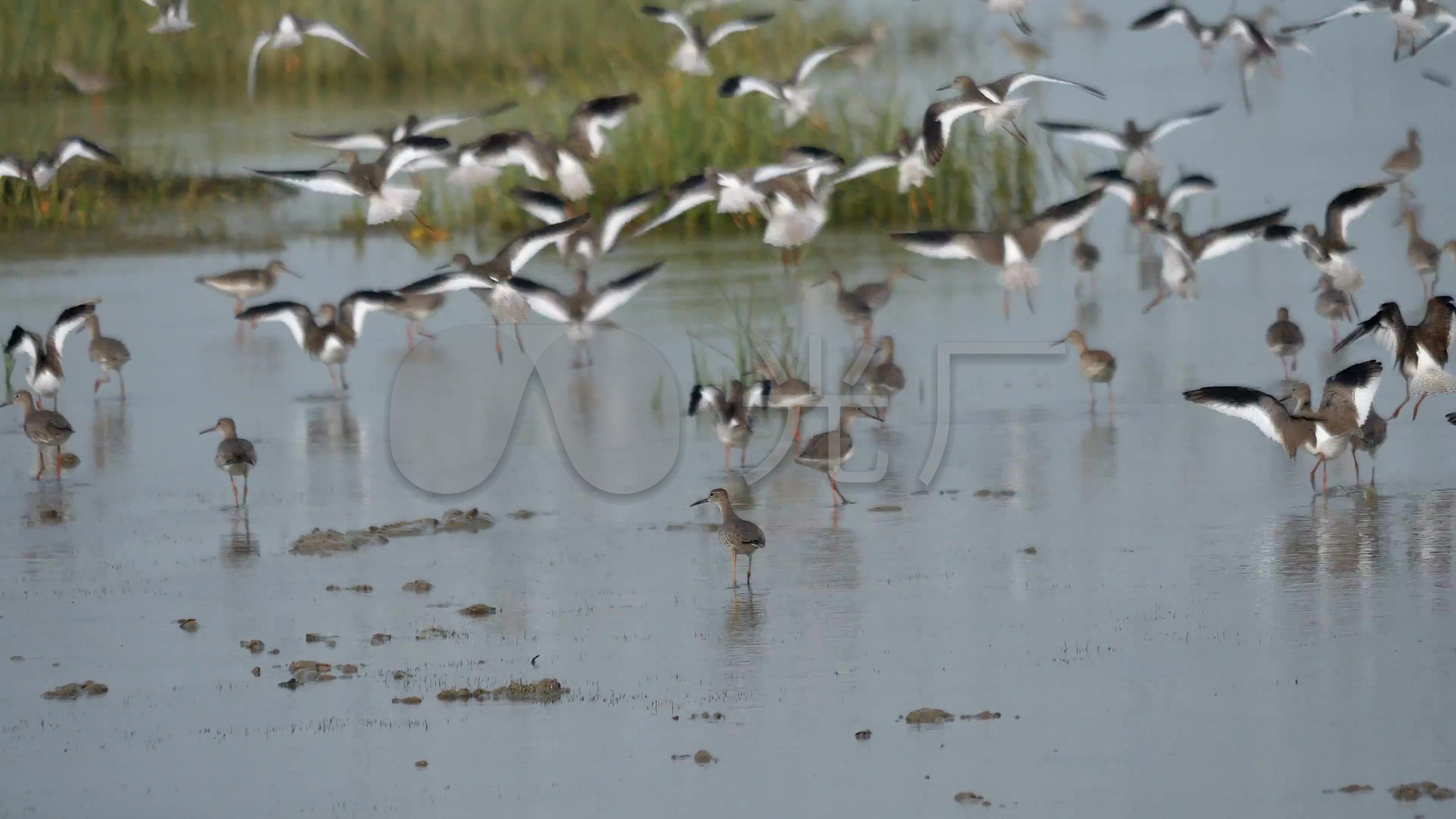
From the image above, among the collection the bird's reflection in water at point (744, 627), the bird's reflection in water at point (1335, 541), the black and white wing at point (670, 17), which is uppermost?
the black and white wing at point (670, 17)

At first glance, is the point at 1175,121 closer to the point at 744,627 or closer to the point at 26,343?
the point at 26,343

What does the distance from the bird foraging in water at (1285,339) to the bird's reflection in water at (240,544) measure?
20.5 ft

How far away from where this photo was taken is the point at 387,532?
33.2ft

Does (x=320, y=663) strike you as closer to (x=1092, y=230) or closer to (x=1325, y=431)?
(x=1325, y=431)

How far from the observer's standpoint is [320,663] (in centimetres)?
788

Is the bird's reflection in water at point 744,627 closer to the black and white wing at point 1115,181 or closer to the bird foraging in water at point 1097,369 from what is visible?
the bird foraging in water at point 1097,369

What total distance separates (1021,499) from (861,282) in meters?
7.04

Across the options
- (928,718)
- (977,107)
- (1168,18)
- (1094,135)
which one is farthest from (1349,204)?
(928,718)

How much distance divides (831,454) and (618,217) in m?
6.31

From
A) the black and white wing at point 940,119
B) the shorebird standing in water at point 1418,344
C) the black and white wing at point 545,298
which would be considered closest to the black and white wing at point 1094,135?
the black and white wing at point 940,119

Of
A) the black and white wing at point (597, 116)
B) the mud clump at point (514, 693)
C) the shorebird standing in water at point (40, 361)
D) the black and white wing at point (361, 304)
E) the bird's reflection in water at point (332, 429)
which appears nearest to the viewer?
the mud clump at point (514, 693)

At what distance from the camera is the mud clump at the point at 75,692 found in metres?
7.69

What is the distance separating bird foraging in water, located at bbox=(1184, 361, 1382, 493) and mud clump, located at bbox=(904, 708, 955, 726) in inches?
133

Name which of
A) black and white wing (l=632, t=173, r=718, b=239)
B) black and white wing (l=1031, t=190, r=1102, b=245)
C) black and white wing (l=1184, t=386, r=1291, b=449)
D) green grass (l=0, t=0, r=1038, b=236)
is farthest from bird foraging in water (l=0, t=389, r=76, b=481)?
green grass (l=0, t=0, r=1038, b=236)
